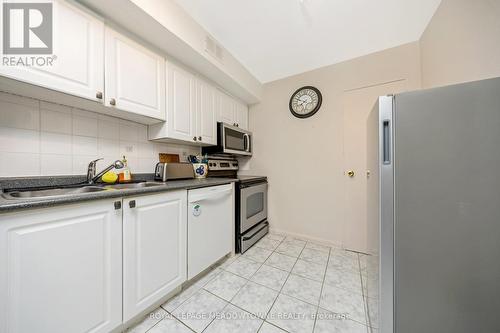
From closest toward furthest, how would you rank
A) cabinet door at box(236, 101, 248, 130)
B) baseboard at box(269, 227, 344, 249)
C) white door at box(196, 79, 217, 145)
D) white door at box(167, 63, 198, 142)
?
white door at box(167, 63, 198, 142) → white door at box(196, 79, 217, 145) → baseboard at box(269, 227, 344, 249) → cabinet door at box(236, 101, 248, 130)

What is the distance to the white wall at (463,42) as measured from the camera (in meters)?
0.90

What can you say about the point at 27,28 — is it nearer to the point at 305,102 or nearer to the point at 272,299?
the point at 272,299

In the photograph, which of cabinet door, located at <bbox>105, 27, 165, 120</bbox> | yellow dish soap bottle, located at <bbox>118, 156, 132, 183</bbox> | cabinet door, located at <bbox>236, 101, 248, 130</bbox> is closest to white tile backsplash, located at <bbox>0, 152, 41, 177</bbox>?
yellow dish soap bottle, located at <bbox>118, 156, 132, 183</bbox>

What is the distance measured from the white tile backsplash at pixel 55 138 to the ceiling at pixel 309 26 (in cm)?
122

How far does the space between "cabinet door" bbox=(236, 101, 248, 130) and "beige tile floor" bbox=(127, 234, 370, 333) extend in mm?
1864

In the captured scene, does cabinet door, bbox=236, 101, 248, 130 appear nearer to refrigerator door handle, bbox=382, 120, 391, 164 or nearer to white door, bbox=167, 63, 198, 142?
white door, bbox=167, 63, 198, 142

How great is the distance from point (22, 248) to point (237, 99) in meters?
2.41

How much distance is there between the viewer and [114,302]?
36.7 inches

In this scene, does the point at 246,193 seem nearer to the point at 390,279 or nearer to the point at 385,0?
the point at 390,279

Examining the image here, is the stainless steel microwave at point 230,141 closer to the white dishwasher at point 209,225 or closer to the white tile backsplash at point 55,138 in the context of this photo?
the white dishwasher at point 209,225

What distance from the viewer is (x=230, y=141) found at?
7.29 ft

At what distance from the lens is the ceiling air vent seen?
1.59 meters

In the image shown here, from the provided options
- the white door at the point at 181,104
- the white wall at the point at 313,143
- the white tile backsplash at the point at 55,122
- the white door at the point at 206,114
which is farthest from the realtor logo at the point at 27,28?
the white wall at the point at 313,143

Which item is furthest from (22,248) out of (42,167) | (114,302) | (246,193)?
(246,193)
